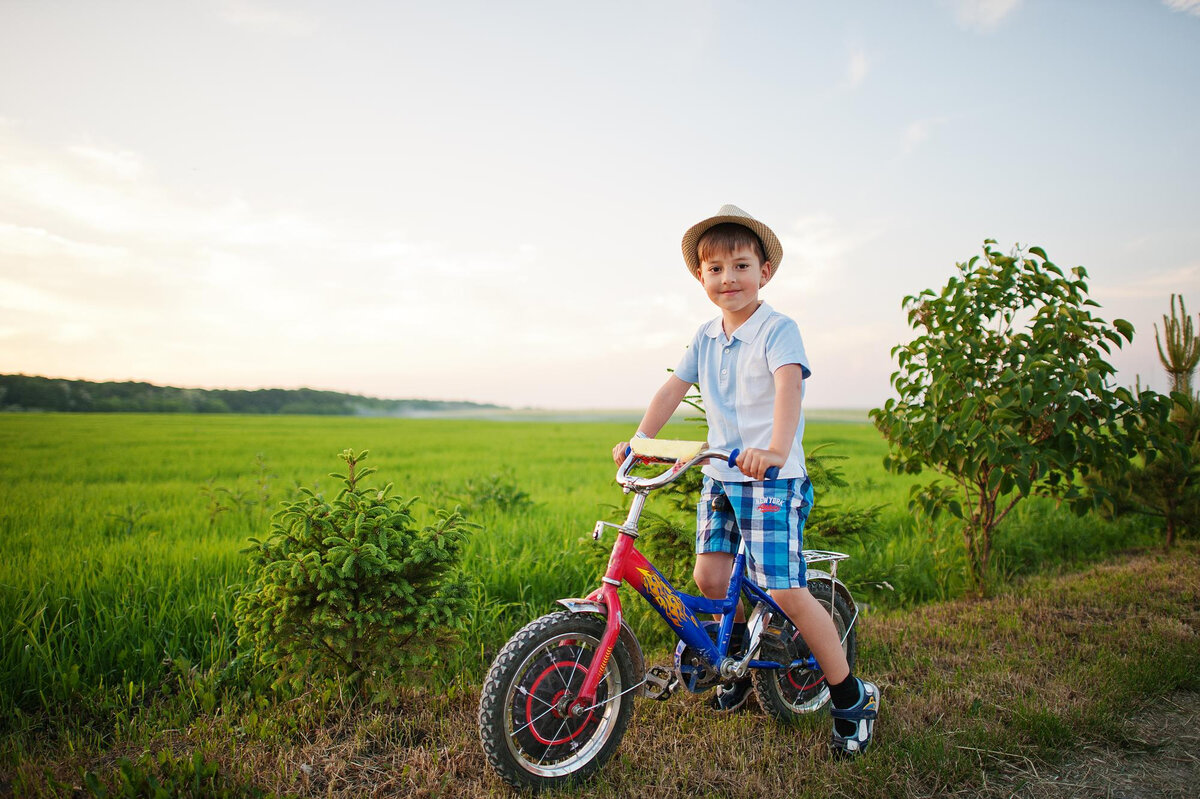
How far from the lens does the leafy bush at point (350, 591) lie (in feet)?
10.4

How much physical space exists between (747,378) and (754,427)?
222mm

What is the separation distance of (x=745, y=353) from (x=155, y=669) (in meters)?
3.70

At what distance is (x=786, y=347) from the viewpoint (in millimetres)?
2953

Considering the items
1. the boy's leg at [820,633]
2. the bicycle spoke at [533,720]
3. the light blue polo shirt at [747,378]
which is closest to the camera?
the bicycle spoke at [533,720]

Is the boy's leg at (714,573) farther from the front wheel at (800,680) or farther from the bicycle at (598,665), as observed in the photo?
the front wheel at (800,680)

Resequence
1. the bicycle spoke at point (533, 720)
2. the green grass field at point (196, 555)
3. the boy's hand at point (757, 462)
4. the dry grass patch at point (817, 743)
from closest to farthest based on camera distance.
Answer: the boy's hand at point (757, 462) < the bicycle spoke at point (533, 720) < the dry grass patch at point (817, 743) < the green grass field at point (196, 555)

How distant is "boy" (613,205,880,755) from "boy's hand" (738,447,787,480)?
253 millimetres

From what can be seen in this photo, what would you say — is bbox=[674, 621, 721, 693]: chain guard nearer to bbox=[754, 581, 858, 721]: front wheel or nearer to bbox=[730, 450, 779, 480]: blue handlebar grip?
bbox=[754, 581, 858, 721]: front wheel

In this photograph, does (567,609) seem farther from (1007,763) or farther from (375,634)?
(1007,763)

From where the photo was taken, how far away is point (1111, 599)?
549 cm

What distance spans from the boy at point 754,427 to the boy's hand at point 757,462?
253 millimetres

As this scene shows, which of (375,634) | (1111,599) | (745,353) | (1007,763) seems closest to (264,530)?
(375,634)

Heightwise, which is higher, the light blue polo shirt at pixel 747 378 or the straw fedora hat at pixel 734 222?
the straw fedora hat at pixel 734 222

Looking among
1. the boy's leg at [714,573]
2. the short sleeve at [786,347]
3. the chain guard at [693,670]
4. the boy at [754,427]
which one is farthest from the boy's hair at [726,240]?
the chain guard at [693,670]
